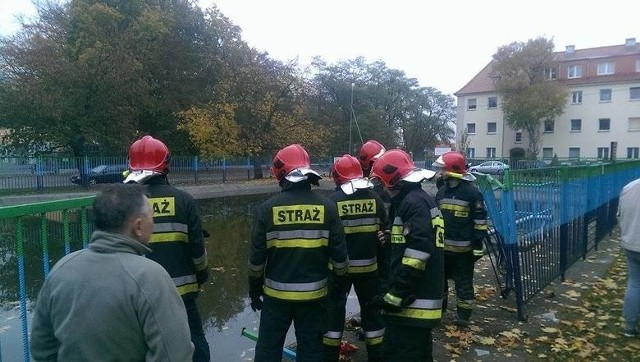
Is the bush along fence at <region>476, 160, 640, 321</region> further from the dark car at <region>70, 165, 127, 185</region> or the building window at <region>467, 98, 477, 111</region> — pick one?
the building window at <region>467, 98, 477, 111</region>

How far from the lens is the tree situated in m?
49.8

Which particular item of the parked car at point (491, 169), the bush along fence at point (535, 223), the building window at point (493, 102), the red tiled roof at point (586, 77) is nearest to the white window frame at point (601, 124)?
the red tiled roof at point (586, 77)

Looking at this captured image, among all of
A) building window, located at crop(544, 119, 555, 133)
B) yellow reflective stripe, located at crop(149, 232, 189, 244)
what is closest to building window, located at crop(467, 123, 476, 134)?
building window, located at crop(544, 119, 555, 133)

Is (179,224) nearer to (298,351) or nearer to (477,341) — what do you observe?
(298,351)

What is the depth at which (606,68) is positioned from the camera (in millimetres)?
52281

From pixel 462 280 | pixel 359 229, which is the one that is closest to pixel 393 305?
pixel 359 229

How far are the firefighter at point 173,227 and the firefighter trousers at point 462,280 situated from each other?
3.03 m

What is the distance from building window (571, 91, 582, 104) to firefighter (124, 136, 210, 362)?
192 ft

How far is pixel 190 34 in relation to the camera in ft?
122

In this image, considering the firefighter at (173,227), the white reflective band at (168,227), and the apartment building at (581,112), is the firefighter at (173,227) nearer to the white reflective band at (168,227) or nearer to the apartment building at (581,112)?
the white reflective band at (168,227)

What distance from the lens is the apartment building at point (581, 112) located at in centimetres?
4925

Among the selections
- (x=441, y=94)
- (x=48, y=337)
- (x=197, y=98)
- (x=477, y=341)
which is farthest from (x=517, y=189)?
(x=441, y=94)

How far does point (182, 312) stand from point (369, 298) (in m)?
2.94

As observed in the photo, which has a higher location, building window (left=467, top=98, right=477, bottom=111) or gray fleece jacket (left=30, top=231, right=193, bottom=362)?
building window (left=467, top=98, right=477, bottom=111)
